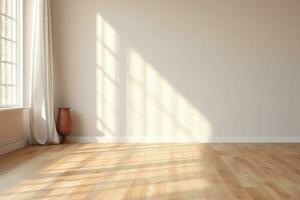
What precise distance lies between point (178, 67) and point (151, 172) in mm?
2845

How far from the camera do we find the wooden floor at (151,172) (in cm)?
303

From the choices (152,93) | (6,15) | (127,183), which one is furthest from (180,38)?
(127,183)

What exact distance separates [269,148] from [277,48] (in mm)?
1684

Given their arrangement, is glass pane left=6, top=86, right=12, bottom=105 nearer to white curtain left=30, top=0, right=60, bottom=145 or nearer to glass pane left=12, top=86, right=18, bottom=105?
glass pane left=12, top=86, right=18, bottom=105

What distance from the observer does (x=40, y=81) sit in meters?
5.92

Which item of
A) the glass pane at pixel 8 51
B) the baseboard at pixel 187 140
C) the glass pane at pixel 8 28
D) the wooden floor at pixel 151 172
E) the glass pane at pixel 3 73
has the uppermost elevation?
the glass pane at pixel 8 28

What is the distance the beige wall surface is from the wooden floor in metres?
0.72

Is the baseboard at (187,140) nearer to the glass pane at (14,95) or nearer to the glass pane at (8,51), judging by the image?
the glass pane at (14,95)

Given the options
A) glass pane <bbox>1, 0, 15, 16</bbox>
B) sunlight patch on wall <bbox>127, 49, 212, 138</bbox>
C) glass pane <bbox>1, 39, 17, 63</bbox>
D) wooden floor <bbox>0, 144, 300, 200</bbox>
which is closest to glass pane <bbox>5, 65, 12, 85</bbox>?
glass pane <bbox>1, 39, 17, 63</bbox>

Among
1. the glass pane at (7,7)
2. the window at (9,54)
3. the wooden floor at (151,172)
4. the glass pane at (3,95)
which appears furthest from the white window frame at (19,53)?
the wooden floor at (151,172)

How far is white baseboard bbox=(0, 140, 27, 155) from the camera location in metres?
5.05

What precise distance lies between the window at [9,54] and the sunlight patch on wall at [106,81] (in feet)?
4.05

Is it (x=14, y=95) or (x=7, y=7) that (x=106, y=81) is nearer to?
(x=14, y=95)

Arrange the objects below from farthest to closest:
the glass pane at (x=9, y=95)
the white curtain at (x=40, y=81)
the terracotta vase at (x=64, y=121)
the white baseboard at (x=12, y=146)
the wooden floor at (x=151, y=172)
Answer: the terracotta vase at (x=64, y=121), the white curtain at (x=40, y=81), the glass pane at (x=9, y=95), the white baseboard at (x=12, y=146), the wooden floor at (x=151, y=172)
